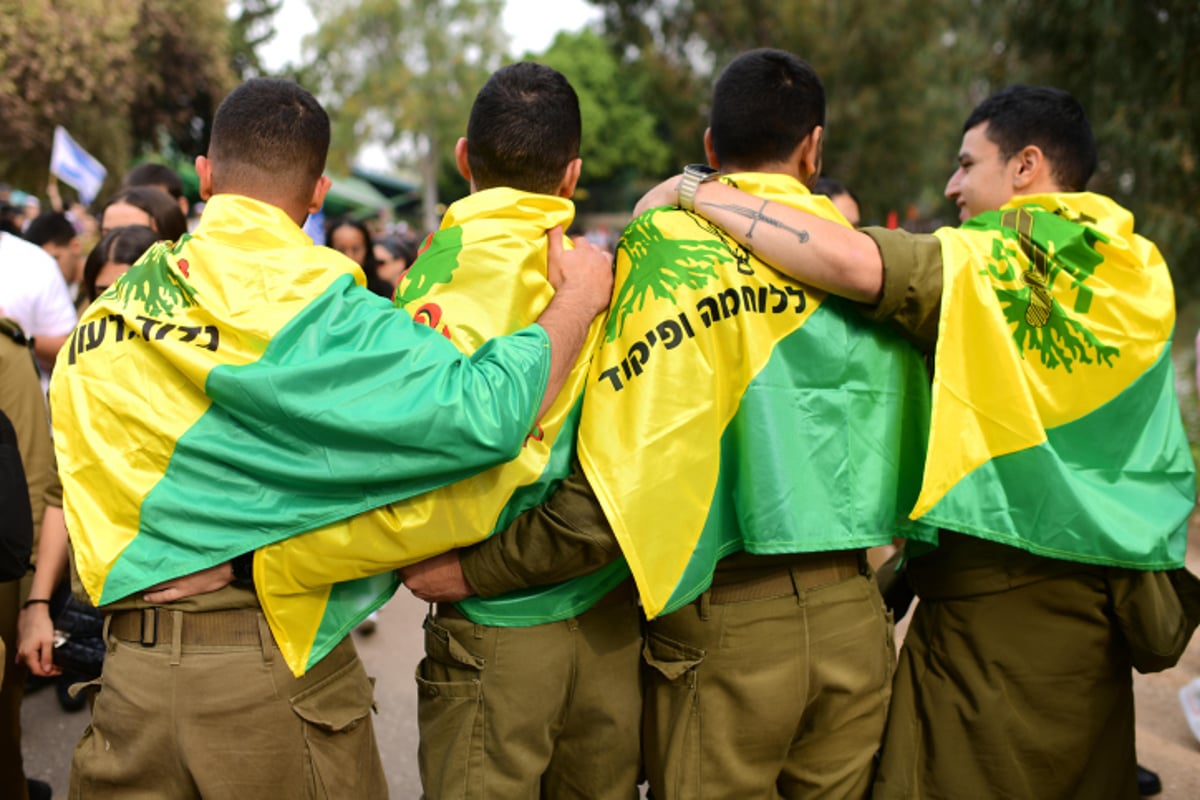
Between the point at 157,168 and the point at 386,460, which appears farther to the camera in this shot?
the point at 157,168

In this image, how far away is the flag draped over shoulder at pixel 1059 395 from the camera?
2.42 metres

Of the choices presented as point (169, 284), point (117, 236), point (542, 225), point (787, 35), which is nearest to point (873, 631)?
point (542, 225)

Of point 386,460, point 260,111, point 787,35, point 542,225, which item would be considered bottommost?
point 386,460

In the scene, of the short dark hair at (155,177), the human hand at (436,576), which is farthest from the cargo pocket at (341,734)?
the short dark hair at (155,177)

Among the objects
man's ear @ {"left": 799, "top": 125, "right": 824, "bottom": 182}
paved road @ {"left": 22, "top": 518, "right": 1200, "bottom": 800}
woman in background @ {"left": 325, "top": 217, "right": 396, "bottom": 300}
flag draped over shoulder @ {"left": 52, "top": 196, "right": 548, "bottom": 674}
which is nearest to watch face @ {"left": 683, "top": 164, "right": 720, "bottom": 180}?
man's ear @ {"left": 799, "top": 125, "right": 824, "bottom": 182}

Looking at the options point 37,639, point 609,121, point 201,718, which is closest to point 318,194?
point 201,718

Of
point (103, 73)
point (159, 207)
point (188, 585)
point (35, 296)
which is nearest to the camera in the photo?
point (188, 585)

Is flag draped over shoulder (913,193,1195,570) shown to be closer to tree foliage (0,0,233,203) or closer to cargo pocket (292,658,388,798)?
cargo pocket (292,658,388,798)

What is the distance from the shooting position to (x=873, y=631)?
8.39 feet

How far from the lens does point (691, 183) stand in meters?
2.51

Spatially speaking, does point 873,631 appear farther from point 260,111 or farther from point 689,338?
point 260,111

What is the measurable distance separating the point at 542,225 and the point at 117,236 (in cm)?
220

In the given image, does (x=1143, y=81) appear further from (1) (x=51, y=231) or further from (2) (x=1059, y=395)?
(1) (x=51, y=231)

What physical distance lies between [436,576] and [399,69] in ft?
131
